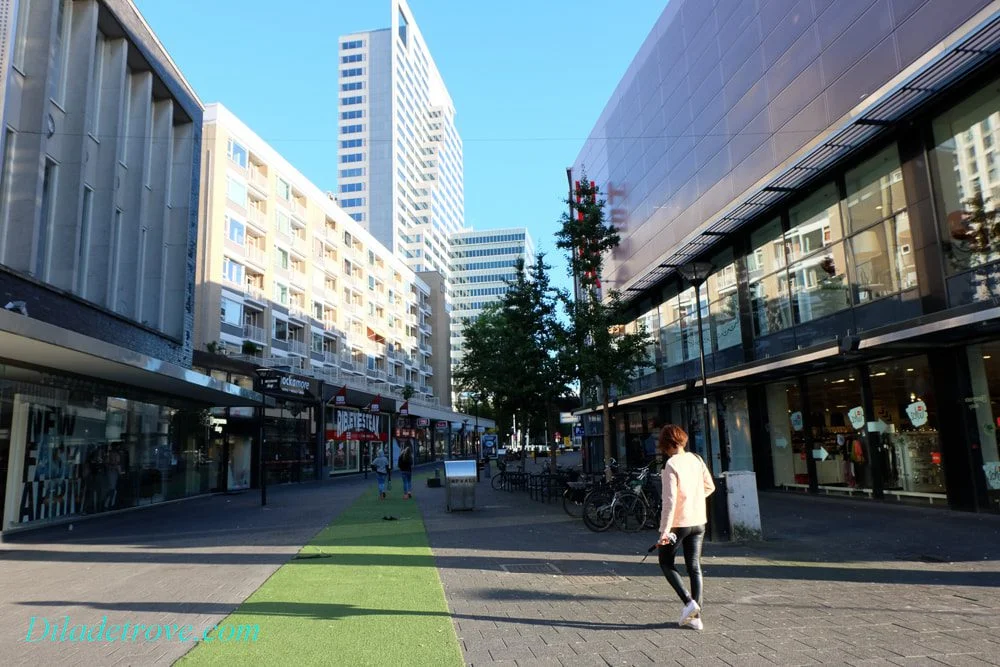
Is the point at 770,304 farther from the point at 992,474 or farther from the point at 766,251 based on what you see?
the point at 992,474

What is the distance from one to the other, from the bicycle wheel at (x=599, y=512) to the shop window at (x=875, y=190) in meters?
8.70

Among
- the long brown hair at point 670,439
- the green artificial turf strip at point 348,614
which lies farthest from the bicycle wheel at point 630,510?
the long brown hair at point 670,439

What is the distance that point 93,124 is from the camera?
15.9 m

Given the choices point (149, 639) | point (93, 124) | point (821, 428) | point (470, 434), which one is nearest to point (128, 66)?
point (93, 124)

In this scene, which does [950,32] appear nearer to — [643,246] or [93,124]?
[643,246]

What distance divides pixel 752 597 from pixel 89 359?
11.8m

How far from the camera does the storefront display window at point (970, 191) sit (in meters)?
11.9

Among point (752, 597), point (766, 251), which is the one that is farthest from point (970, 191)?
point (752, 597)

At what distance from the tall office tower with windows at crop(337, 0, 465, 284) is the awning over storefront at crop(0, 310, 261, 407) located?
9246cm

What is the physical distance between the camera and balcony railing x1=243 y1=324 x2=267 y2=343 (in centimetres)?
3950

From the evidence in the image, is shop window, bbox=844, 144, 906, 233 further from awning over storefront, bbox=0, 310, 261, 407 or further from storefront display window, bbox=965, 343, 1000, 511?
awning over storefront, bbox=0, 310, 261, 407

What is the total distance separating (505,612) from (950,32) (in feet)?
42.1

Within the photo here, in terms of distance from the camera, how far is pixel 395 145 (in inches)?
4493

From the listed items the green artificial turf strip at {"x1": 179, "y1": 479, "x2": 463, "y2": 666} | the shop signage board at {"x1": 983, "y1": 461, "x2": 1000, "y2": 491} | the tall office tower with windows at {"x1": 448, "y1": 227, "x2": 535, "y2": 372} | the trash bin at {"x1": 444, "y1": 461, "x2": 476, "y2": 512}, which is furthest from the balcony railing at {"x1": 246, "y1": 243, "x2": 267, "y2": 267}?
the tall office tower with windows at {"x1": 448, "y1": 227, "x2": 535, "y2": 372}
